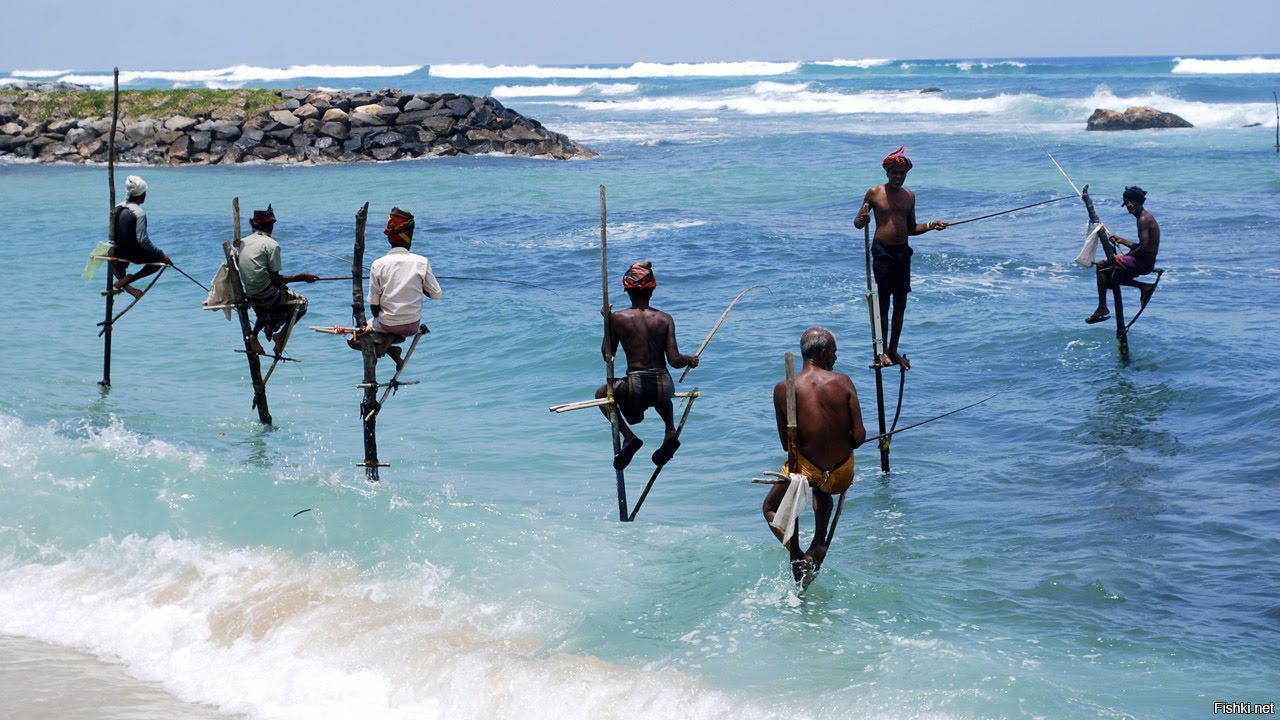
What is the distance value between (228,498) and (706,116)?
59122 mm

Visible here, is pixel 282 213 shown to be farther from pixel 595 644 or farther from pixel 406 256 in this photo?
pixel 595 644

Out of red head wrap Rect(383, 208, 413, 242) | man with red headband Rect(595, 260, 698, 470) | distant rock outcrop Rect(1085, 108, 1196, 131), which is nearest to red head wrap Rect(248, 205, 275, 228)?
red head wrap Rect(383, 208, 413, 242)

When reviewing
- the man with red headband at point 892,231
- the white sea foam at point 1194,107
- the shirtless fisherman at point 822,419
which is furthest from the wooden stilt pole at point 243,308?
the white sea foam at point 1194,107

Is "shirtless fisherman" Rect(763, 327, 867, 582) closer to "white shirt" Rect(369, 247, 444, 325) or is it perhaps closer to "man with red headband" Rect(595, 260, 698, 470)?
"man with red headband" Rect(595, 260, 698, 470)

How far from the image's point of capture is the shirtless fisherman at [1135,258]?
567 inches

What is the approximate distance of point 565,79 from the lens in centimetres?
11569

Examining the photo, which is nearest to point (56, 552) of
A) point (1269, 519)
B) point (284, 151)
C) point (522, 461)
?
point (522, 461)

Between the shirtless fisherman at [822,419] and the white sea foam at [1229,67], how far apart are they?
8990 cm

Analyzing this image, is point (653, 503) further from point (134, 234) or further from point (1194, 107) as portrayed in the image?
point (1194, 107)

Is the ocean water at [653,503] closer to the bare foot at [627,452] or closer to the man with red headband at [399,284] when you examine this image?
the bare foot at [627,452]

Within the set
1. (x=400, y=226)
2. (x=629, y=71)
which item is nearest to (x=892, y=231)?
(x=400, y=226)

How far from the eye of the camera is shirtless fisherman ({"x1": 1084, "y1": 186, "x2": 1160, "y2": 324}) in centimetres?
1441

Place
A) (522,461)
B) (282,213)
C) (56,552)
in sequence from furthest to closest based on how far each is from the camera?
(282,213), (522,461), (56,552)

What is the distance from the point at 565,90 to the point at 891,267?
309 ft
